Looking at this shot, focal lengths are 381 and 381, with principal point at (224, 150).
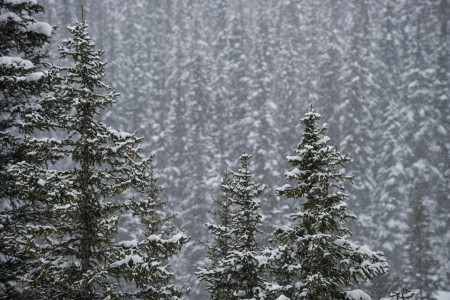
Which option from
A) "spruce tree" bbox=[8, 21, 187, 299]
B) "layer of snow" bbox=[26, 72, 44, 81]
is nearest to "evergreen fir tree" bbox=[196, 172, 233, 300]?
"spruce tree" bbox=[8, 21, 187, 299]

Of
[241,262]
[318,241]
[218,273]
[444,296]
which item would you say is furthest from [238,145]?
[318,241]

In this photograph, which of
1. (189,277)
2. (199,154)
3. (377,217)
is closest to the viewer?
(189,277)

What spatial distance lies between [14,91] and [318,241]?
637cm

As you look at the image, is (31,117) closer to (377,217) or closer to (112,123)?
(377,217)

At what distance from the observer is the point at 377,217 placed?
34.4 metres

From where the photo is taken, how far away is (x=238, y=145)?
37.8m

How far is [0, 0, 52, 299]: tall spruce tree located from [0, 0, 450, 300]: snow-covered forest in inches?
1.4

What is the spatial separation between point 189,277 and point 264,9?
32.9 meters

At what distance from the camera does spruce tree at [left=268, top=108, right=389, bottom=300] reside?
6.71m

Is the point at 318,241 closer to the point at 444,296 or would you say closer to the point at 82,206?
the point at 82,206

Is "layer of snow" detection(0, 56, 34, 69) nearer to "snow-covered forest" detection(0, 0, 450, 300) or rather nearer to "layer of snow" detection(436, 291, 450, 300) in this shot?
"snow-covered forest" detection(0, 0, 450, 300)

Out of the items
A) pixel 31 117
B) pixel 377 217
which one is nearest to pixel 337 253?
pixel 31 117

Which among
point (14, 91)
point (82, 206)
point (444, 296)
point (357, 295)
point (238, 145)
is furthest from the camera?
point (238, 145)

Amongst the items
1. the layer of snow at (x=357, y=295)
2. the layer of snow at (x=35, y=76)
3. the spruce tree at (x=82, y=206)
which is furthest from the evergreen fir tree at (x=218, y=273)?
the layer of snow at (x=35, y=76)
